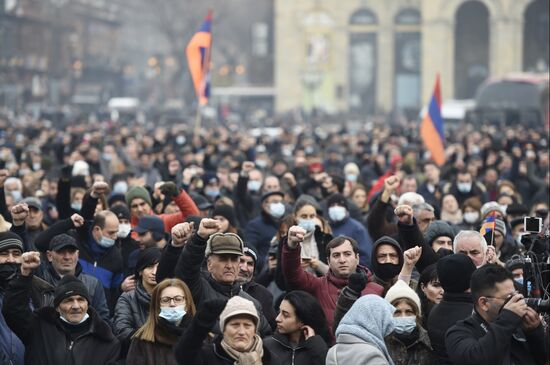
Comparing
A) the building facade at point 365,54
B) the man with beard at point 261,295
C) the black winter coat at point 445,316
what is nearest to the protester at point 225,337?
the black winter coat at point 445,316

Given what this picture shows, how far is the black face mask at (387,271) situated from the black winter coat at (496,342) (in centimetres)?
175

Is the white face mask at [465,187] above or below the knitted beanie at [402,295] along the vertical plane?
below

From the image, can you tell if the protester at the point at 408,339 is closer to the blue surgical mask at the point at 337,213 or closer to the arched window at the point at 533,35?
the blue surgical mask at the point at 337,213

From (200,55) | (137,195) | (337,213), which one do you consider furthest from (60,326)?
(200,55)

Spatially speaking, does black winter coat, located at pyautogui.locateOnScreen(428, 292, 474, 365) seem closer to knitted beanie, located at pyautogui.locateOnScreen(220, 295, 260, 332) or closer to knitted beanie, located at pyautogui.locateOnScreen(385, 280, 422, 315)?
knitted beanie, located at pyautogui.locateOnScreen(385, 280, 422, 315)

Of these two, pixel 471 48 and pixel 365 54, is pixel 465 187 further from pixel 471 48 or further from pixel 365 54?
pixel 365 54

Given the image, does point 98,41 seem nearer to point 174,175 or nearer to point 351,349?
point 174,175

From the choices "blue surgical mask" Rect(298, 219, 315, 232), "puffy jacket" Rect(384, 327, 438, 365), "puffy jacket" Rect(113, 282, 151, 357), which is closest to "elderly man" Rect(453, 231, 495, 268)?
"puffy jacket" Rect(384, 327, 438, 365)

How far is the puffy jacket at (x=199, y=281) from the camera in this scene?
26.6 feet

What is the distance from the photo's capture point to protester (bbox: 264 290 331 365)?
25.1 ft

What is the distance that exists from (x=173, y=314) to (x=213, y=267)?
739 mm

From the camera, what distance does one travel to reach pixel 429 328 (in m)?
7.57

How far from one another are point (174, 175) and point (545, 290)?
9.42 metres

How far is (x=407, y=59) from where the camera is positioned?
248 feet
